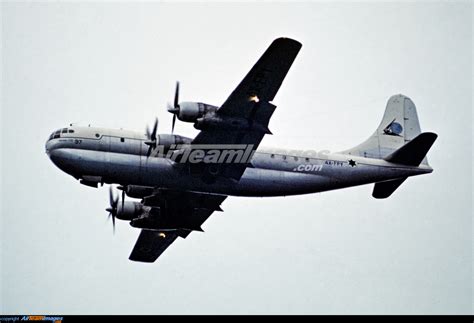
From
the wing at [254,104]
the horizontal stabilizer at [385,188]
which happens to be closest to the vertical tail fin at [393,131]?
the horizontal stabilizer at [385,188]

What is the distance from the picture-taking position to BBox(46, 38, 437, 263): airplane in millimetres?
26453

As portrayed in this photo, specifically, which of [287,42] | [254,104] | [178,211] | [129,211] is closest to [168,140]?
[254,104]

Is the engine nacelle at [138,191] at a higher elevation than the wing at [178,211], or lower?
higher

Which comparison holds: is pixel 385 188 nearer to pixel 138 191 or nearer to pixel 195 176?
pixel 195 176

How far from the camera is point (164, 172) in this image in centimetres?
2775

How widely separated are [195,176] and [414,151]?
33.6 feet

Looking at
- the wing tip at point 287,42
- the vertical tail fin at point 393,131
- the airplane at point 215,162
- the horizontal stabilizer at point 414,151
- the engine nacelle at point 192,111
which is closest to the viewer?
the wing tip at point 287,42

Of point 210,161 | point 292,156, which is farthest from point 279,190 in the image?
point 210,161

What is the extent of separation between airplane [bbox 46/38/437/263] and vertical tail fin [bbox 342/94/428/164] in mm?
249

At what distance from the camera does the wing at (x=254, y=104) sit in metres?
25.1

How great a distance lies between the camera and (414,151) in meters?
30.2

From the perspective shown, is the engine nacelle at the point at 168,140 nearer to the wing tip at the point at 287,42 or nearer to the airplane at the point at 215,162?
the airplane at the point at 215,162

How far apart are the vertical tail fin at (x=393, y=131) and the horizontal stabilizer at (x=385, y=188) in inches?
64.5

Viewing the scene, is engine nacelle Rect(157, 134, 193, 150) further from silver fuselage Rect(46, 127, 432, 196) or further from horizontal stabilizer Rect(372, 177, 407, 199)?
horizontal stabilizer Rect(372, 177, 407, 199)
